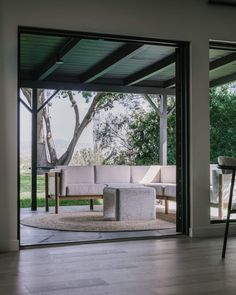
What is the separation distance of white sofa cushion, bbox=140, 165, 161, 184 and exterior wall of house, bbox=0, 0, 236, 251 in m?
3.63

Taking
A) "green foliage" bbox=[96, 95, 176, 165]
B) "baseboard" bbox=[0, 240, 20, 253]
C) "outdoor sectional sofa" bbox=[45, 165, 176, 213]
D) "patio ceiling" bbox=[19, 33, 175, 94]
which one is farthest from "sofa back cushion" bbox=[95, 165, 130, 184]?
"baseboard" bbox=[0, 240, 20, 253]

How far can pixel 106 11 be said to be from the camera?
4895 millimetres

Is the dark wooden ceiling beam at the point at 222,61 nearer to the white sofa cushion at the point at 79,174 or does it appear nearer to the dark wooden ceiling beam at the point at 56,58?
the dark wooden ceiling beam at the point at 56,58

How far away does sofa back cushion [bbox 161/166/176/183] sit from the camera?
8.59 m

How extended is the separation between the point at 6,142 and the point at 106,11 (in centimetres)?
172

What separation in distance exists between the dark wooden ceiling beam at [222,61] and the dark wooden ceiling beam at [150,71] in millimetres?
1567

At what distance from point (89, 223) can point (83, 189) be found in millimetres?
1674

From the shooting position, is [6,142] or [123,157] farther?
[123,157]

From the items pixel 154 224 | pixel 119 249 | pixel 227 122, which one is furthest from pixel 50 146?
pixel 119 249

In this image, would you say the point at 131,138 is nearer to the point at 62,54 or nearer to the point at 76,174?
the point at 76,174

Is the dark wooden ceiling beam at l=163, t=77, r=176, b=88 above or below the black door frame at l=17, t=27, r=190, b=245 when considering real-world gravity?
above

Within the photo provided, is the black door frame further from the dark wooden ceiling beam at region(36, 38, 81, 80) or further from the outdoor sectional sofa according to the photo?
the outdoor sectional sofa

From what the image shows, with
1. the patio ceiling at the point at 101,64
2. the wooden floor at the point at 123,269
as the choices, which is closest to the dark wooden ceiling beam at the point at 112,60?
the patio ceiling at the point at 101,64

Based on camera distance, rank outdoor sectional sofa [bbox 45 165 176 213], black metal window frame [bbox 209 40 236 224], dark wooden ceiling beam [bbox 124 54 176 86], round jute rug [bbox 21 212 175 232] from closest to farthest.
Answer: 1. black metal window frame [bbox 209 40 236 224]
2. round jute rug [bbox 21 212 175 232]
3. dark wooden ceiling beam [bbox 124 54 176 86]
4. outdoor sectional sofa [bbox 45 165 176 213]
